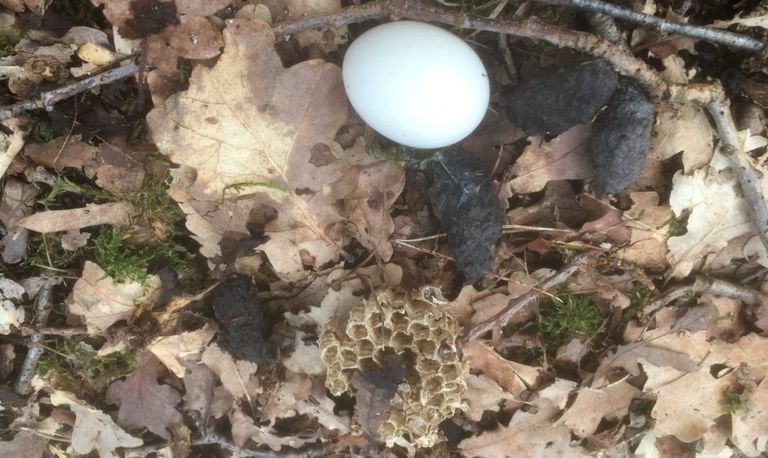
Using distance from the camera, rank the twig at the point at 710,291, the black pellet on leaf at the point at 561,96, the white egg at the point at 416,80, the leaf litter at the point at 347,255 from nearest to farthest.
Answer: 1. the white egg at the point at 416,80
2. the black pellet on leaf at the point at 561,96
3. the leaf litter at the point at 347,255
4. the twig at the point at 710,291

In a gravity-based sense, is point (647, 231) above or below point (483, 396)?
above

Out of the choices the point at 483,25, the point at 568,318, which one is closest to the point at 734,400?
the point at 568,318

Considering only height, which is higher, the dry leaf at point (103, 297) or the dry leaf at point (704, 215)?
the dry leaf at point (704, 215)

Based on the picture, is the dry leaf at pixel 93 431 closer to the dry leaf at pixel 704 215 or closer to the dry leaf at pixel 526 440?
the dry leaf at pixel 526 440

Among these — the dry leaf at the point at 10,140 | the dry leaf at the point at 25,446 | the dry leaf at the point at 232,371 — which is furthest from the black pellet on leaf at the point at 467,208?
the dry leaf at the point at 25,446

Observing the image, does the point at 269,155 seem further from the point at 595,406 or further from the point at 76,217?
the point at 595,406
